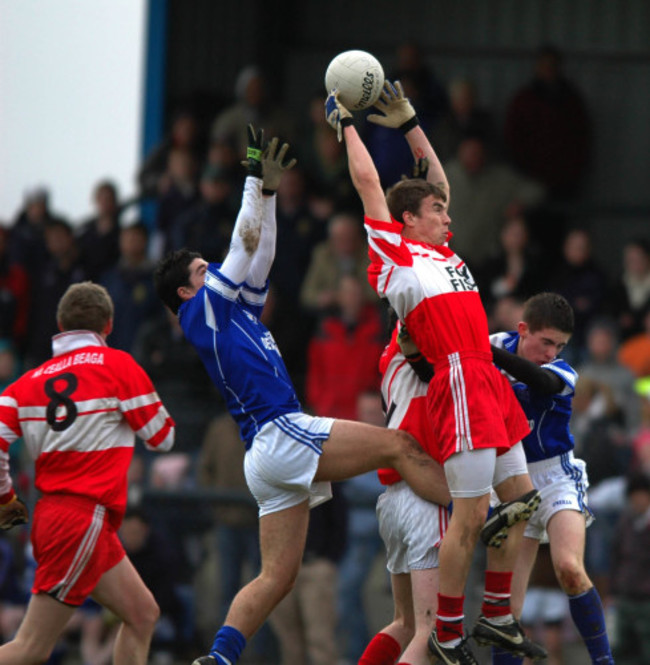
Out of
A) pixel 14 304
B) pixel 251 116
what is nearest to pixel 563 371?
pixel 251 116

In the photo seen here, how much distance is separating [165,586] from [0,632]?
4.89 ft

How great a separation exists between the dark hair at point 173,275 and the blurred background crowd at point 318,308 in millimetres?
3859

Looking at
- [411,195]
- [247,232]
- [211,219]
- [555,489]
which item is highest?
[411,195]

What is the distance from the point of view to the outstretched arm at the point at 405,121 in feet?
26.4

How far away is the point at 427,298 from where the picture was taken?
743 centimetres

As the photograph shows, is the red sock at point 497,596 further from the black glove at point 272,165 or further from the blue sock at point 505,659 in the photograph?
the black glove at point 272,165

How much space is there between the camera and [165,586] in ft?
38.5

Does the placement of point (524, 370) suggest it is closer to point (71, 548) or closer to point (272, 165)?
point (272, 165)

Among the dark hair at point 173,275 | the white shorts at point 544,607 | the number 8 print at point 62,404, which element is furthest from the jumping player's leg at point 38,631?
the white shorts at point 544,607

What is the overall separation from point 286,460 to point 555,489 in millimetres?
1514

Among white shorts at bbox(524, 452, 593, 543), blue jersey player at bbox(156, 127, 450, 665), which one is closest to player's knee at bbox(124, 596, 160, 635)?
blue jersey player at bbox(156, 127, 450, 665)

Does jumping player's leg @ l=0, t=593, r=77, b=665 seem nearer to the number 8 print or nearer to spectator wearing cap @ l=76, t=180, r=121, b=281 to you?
the number 8 print

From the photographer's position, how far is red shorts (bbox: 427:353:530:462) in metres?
7.31

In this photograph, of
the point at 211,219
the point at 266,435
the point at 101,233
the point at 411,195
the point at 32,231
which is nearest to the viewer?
the point at 266,435
